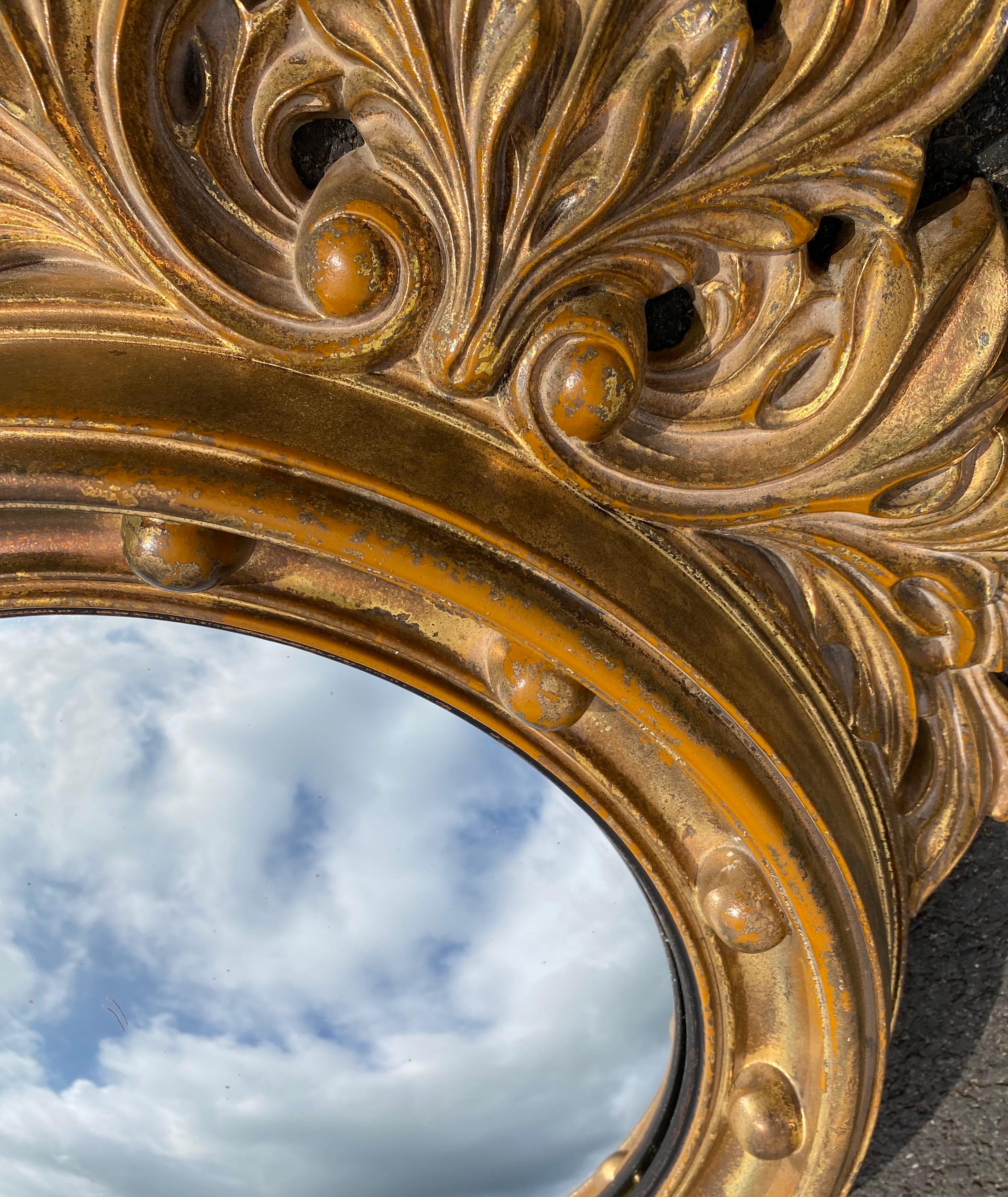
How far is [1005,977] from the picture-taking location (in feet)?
2.60

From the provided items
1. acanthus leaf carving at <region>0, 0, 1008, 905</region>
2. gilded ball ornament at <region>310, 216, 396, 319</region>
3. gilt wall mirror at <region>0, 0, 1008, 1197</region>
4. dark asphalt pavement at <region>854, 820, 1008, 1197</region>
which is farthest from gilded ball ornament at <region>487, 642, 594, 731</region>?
dark asphalt pavement at <region>854, 820, 1008, 1197</region>

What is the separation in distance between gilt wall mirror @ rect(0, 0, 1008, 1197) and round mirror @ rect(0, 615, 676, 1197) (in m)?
0.04

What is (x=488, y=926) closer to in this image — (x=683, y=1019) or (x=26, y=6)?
(x=683, y=1019)

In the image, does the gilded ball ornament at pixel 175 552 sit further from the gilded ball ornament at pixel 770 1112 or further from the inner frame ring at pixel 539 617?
the gilded ball ornament at pixel 770 1112

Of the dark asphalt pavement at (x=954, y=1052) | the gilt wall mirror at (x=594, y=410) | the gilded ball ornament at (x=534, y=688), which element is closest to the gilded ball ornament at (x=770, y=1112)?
the gilt wall mirror at (x=594, y=410)

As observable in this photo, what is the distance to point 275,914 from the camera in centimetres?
76

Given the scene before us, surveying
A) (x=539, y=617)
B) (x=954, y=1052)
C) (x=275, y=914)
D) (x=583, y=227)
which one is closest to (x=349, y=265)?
(x=583, y=227)

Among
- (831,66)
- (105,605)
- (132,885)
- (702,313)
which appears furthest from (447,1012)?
(831,66)

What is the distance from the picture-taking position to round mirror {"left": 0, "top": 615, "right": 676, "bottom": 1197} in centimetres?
70

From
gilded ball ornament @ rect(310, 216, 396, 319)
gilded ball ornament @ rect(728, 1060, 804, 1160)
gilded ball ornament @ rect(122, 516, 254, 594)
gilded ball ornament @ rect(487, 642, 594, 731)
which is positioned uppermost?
gilded ball ornament @ rect(310, 216, 396, 319)

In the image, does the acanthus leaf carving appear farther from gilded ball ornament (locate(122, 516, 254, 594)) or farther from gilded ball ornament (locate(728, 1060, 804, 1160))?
gilded ball ornament (locate(728, 1060, 804, 1160))

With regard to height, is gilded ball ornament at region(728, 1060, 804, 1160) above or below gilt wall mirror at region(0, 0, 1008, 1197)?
below

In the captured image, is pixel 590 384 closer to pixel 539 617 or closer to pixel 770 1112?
pixel 539 617

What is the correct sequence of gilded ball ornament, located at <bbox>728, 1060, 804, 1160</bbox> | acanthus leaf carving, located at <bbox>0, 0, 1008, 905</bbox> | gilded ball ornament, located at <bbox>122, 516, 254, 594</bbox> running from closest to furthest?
acanthus leaf carving, located at <bbox>0, 0, 1008, 905</bbox> → gilded ball ornament, located at <bbox>122, 516, 254, 594</bbox> → gilded ball ornament, located at <bbox>728, 1060, 804, 1160</bbox>
